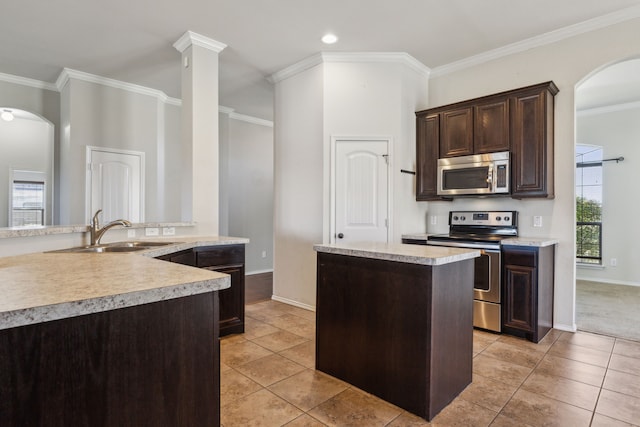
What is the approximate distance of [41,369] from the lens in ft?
2.82

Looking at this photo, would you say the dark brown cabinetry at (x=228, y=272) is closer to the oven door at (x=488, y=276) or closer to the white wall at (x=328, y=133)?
the white wall at (x=328, y=133)

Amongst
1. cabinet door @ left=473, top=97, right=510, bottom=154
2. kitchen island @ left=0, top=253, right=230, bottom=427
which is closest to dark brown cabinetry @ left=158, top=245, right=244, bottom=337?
kitchen island @ left=0, top=253, right=230, bottom=427

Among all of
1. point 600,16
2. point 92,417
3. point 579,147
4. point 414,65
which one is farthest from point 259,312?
point 579,147

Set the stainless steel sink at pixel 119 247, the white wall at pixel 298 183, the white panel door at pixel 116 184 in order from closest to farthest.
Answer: the stainless steel sink at pixel 119 247 → the white wall at pixel 298 183 → the white panel door at pixel 116 184

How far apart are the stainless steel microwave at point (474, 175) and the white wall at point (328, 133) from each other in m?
0.43

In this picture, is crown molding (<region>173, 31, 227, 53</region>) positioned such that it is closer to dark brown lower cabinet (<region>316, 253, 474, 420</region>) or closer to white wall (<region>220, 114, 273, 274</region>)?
white wall (<region>220, 114, 273, 274</region>)

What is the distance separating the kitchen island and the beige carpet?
3.83 metres

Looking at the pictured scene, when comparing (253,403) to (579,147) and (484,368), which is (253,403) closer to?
(484,368)

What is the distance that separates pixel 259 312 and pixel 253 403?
1944 mm

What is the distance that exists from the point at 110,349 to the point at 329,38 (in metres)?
3.54

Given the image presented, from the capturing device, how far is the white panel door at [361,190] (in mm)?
4035

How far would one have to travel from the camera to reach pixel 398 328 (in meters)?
2.08

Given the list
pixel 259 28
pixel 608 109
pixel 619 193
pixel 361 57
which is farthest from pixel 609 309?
pixel 259 28

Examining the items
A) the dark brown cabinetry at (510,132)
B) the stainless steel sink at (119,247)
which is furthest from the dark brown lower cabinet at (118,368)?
the dark brown cabinetry at (510,132)
